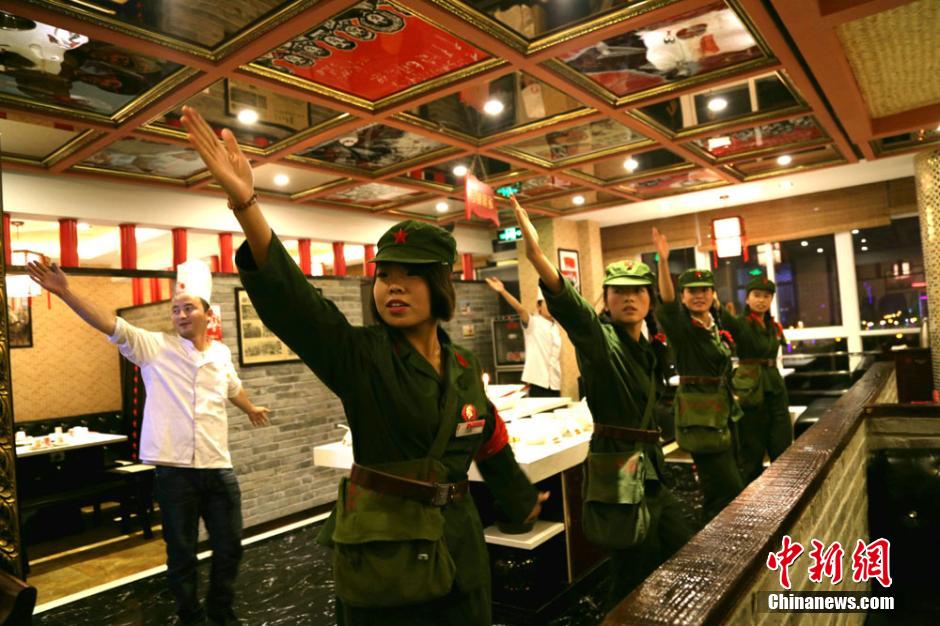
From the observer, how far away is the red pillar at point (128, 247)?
21.2ft

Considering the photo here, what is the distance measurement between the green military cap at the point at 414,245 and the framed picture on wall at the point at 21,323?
872cm

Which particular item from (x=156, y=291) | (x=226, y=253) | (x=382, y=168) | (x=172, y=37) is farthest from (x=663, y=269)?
(x=156, y=291)

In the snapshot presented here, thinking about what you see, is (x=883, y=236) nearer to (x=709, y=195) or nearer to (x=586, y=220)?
(x=709, y=195)

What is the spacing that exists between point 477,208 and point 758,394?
2795 millimetres

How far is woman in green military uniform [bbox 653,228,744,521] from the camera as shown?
12.2ft

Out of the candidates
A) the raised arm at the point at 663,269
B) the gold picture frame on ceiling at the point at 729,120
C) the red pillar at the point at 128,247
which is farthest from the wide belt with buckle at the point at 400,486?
the red pillar at the point at 128,247

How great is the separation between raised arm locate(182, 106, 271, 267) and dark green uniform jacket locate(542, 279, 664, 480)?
1330mm

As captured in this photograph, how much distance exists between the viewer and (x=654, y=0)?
3.59 meters

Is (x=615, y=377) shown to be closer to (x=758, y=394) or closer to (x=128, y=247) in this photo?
(x=758, y=394)

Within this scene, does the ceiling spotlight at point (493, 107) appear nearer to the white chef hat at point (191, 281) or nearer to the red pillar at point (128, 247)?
the white chef hat at point (191, 281)

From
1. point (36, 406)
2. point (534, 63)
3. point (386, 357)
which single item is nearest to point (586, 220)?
point (534, 63)

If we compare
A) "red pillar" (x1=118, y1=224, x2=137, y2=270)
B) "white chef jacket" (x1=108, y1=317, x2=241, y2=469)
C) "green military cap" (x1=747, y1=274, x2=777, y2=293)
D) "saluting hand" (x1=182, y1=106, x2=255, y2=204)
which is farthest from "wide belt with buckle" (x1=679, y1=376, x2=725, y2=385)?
"red pillar" (x1=118, y1=224, x2=137, y2=270)

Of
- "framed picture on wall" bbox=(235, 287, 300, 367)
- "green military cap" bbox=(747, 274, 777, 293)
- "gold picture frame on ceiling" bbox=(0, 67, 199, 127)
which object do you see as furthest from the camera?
"framed picture on wall" bbox=(235, 287, 300, 367)

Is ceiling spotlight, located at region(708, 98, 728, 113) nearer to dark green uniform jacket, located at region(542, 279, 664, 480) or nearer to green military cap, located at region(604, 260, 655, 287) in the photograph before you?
green military cap, located at region(604, 260, 655, 287)
